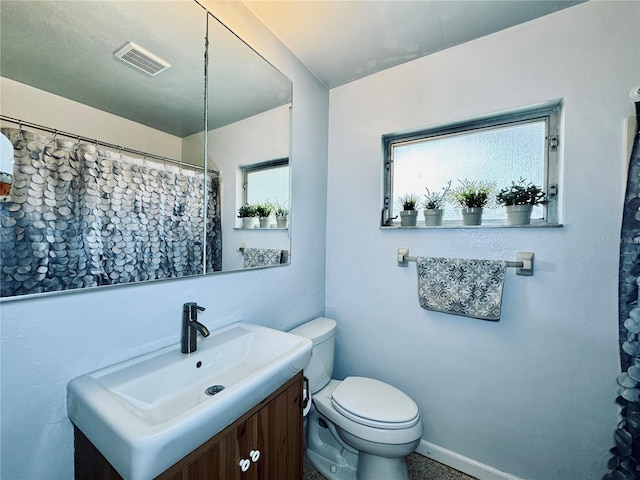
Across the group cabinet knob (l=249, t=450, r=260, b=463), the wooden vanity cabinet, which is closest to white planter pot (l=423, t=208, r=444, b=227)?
the wooden vanity cabinet

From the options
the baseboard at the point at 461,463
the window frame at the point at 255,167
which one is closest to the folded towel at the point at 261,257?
the window frame at the point at 255,167

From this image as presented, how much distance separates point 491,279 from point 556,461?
887mm

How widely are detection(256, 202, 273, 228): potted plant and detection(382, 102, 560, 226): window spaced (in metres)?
0.73

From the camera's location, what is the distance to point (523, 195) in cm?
125

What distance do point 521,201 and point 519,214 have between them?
67mm

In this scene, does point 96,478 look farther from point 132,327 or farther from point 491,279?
point 491,279

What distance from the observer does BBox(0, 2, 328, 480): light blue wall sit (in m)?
0.62

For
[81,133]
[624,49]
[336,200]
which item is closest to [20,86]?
[81,133]

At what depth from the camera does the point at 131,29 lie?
2.82 feet

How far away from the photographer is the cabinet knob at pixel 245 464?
28.4 inches

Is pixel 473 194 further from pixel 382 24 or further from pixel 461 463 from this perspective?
pixel 461 463

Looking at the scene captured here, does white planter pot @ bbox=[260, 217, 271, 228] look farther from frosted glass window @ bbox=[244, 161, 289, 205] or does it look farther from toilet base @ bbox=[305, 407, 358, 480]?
toilet base @ bbox=[305, 407, 358, 480]

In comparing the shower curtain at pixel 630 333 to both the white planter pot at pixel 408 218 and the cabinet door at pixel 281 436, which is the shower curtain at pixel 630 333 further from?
the cabinet door at pixel 281 436

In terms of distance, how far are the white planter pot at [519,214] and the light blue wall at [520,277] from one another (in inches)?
2.5
